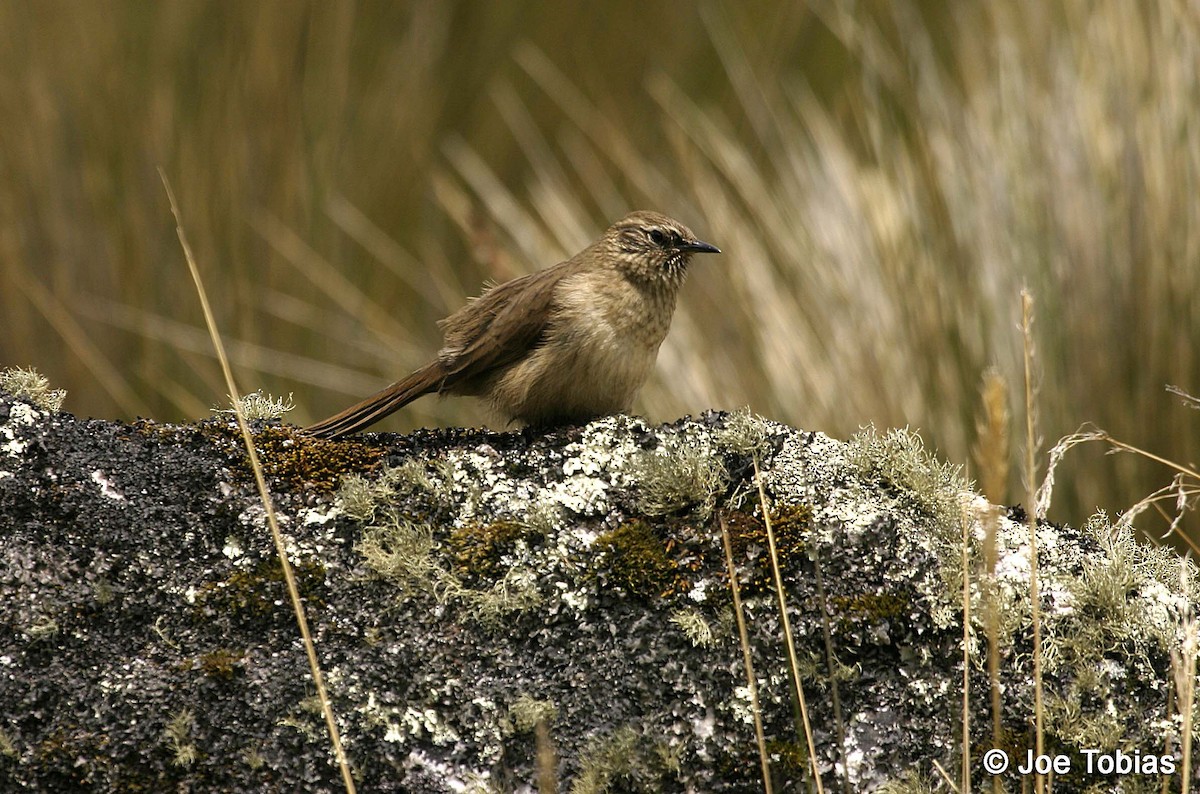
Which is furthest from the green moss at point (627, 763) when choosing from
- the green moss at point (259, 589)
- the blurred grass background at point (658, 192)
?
the blurred grass background at point (658, 192)

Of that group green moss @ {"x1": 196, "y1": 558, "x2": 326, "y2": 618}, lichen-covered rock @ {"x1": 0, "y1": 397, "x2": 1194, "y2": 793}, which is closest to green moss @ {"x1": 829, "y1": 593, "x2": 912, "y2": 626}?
lichen-covered rock @ {"x1": 0, "y1": 397, "x2": 1194, "y2": 793}

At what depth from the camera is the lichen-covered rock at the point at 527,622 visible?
7.20ft

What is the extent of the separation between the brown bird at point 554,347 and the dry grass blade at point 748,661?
112 centimetres

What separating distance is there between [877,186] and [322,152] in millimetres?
2718

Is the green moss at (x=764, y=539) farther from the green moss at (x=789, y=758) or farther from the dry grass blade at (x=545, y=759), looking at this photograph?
the dry grass blade at (x=545, y=759)

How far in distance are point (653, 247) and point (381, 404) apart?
1070mm

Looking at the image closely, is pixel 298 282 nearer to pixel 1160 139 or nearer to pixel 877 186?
pixel 877 186

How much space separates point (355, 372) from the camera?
6.26 meters

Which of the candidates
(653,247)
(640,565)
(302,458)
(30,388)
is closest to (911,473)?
(640,565)

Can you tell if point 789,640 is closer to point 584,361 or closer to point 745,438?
point 745,438

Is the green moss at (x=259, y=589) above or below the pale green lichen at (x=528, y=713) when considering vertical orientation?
above

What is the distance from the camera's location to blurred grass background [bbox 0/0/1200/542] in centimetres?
425

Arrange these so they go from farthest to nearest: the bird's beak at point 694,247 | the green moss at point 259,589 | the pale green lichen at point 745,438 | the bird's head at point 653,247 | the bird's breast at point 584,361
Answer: the bird's beak at point 694,247
the bird's head at point 653,247
the bird's breast at point 584,361
the pale green lichen at point 745,438
the green moss at point 259,589

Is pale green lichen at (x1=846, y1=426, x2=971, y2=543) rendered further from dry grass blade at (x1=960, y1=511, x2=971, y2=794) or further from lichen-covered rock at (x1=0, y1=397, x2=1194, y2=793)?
dry grass blade at (x1=960, y1=511, x2=971, y2=794)
